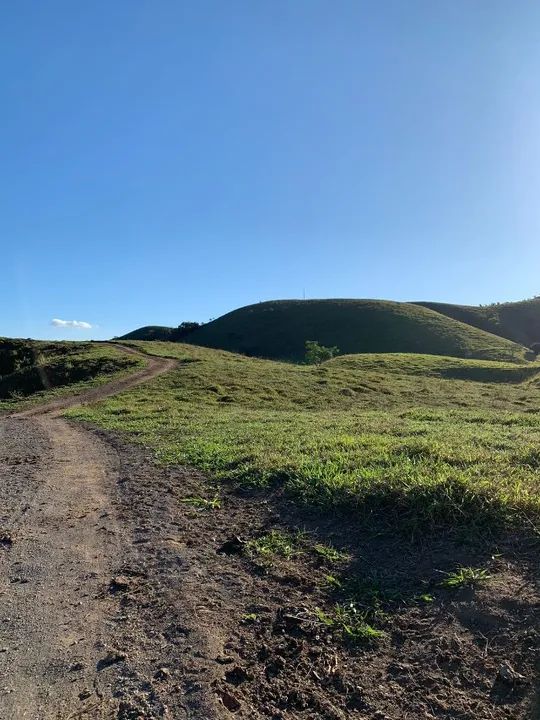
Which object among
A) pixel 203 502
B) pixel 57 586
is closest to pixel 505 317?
pixel 203 502

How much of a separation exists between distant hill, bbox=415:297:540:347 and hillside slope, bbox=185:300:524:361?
14.3 meters

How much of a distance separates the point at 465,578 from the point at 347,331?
3044 inches

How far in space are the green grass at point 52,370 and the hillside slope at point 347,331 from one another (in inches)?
1539

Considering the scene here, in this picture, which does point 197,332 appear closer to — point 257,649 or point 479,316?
point 479,316

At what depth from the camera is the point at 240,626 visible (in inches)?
150

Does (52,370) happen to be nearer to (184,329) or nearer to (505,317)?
(184,329)

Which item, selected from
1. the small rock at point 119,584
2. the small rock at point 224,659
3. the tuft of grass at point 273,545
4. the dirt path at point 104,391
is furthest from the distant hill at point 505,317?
the small rock at point 224,659

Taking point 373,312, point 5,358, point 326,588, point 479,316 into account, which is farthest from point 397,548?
point 479,316

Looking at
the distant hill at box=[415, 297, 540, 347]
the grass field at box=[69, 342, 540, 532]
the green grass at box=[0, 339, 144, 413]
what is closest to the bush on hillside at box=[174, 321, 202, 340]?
the distant hill at box=[415, 297, 540, 347]

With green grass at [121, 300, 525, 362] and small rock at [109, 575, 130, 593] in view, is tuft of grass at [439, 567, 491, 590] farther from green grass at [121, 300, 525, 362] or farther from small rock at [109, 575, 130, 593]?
green grass at [121, 300, 525, 362]

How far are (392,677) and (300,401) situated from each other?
775 inches

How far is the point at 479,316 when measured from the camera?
9825 cm

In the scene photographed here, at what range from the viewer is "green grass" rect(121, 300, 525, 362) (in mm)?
67500

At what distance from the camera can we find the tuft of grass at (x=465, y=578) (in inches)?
163
